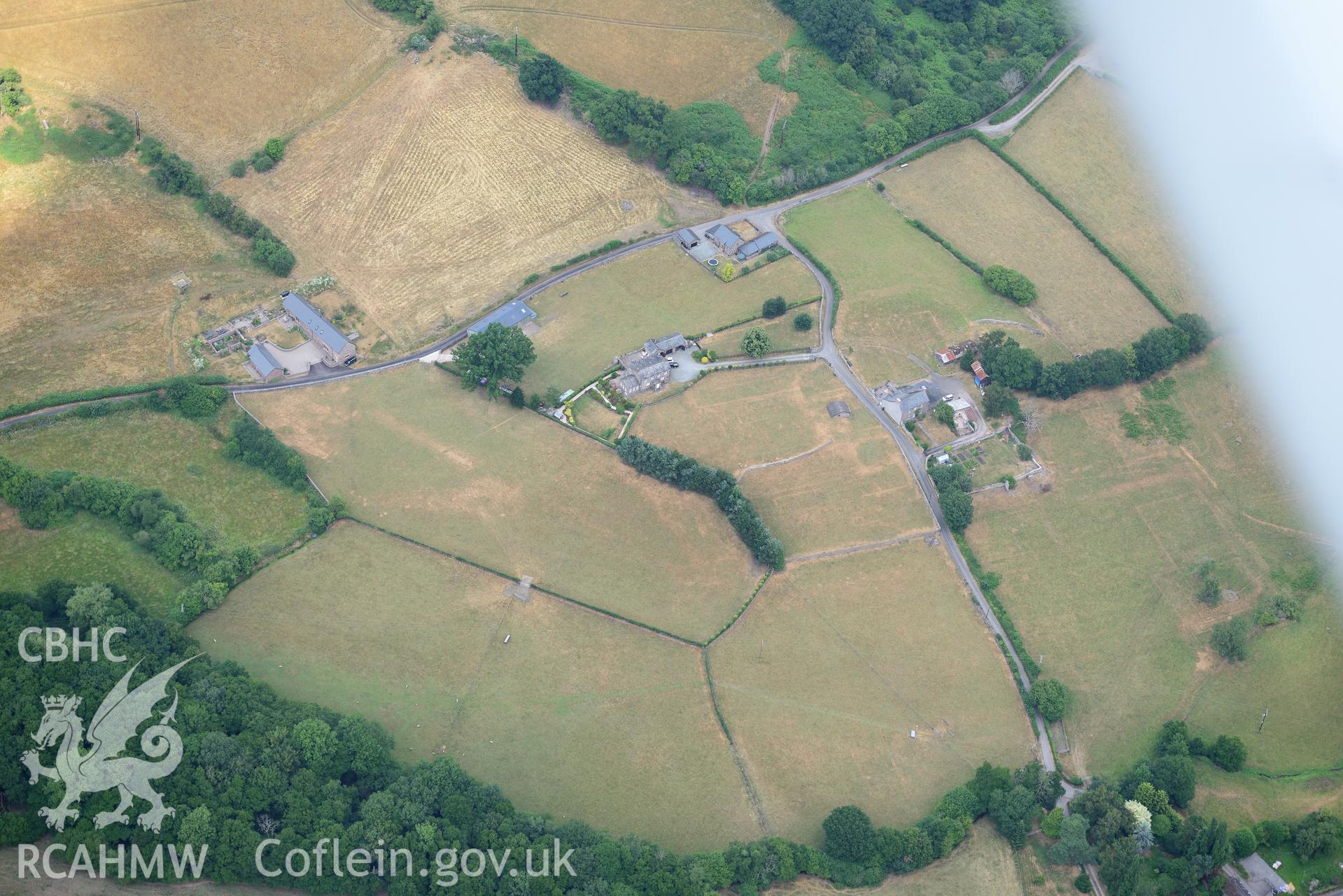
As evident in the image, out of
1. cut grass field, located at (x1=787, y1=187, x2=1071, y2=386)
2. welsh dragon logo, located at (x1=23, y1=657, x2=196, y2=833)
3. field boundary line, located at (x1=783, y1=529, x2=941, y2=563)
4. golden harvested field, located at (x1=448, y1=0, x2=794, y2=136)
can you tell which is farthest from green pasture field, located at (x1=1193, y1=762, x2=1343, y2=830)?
golden harvested field, located at (x1=448, y1=0, x2=794, y2=136)

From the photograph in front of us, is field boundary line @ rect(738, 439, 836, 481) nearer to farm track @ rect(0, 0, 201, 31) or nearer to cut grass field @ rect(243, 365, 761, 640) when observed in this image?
cut grass field @ rect(243, 365, 761, 640)

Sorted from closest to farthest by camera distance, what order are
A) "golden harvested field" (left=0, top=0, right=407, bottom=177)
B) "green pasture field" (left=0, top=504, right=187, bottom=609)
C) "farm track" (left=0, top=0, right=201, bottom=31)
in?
"green pasture field" (left=0, top=504, right=187, bottom=609)
"golden harvested field" (left=0, top=0, right=407, bottom=177)
"farm track" (left=0, top=0, right=201, bottom=31)

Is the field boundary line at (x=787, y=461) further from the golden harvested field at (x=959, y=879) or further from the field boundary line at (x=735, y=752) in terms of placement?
the golden harvested field at (x=959, y=879)

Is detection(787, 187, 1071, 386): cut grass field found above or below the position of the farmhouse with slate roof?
above

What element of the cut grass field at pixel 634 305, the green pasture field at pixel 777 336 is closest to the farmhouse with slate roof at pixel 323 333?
the cut grass field at pixel 634 305

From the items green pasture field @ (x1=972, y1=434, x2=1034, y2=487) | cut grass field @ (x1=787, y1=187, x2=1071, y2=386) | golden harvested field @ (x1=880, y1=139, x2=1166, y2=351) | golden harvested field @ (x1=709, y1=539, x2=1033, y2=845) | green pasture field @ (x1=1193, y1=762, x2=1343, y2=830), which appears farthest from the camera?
golden harvested field @ (x1=880, y1=139, x2=1166, y2=351)

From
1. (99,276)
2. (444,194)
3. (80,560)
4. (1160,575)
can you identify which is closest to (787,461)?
(1160,575)

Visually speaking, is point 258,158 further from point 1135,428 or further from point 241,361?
point 1135,428

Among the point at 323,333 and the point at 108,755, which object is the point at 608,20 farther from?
the point at 108,755
